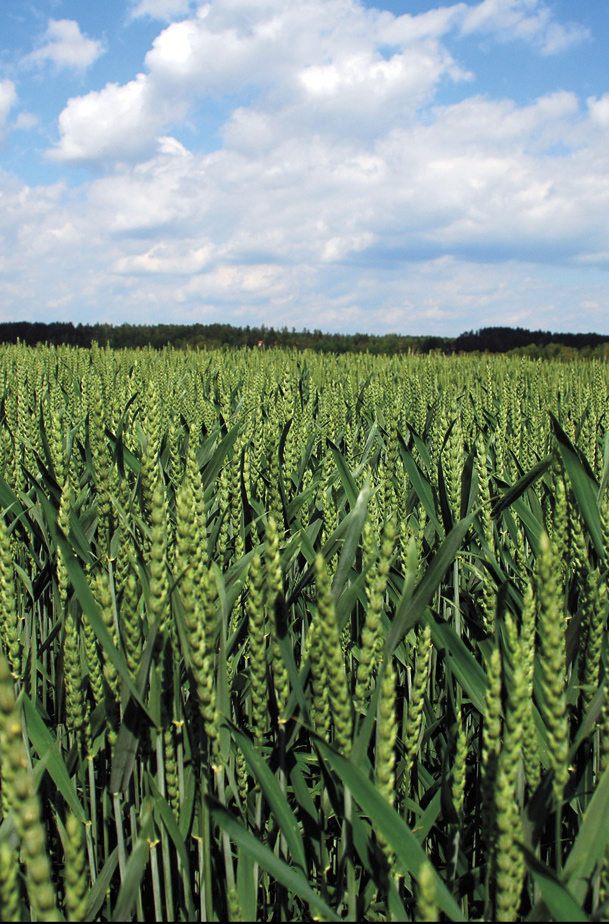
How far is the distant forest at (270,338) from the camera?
17359 mm

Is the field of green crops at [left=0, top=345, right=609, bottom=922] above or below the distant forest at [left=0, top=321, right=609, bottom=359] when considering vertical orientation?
below

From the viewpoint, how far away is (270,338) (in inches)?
772

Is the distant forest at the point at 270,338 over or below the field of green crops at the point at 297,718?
over

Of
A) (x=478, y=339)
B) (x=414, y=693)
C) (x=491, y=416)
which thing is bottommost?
(x=414, y=693)

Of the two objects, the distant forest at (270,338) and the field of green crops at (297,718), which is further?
the distant forest at (270,338)

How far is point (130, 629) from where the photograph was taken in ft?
2.53

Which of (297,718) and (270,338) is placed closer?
(297,718)

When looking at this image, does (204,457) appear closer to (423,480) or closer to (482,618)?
(423,480)

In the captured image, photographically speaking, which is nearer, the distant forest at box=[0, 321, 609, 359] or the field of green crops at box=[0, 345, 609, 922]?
the field of green crops at box=[0, 345, 609, 922]

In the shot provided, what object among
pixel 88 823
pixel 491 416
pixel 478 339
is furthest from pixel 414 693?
pixel 478 339

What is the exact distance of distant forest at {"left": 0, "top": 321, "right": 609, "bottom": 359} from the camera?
17.4 metres

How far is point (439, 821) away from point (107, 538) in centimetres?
88

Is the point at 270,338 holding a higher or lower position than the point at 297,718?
higher

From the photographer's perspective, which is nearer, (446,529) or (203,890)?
(203,890)
